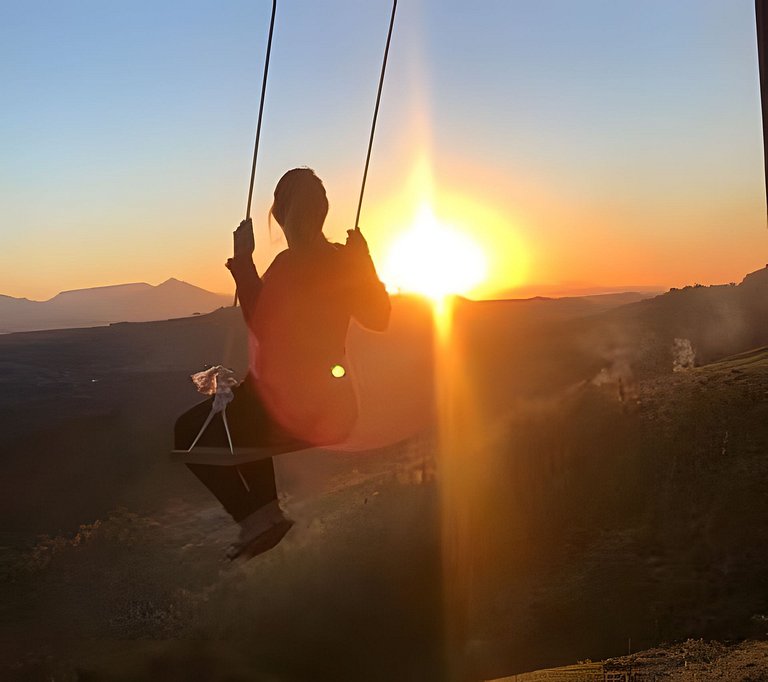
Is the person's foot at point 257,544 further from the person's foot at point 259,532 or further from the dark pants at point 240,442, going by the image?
the dark pants at point 240,442

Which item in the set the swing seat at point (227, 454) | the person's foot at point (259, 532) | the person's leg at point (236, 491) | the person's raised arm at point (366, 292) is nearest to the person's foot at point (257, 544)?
the person's foot at point (259, 532)

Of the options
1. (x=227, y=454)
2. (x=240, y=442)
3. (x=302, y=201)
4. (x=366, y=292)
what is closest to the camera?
(x=227, y=454)

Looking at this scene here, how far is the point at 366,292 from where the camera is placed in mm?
4449

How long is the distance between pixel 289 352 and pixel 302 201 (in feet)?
2.77

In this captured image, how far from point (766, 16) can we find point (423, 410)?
4129cm

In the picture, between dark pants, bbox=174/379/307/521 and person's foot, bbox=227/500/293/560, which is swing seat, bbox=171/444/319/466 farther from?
person's foot, bbox=227/500/293/560

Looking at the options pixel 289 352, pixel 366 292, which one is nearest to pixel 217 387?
pixel 289 352

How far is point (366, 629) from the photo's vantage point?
13.8m

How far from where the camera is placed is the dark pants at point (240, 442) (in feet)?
13.7

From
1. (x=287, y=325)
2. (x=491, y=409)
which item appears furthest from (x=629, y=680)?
(x=491, y=409)

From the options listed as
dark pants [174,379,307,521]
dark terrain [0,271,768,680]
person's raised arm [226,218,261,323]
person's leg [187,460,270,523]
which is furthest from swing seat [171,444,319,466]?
dark terrain [0,271,768,680]

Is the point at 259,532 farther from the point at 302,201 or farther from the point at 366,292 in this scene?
the point at 302,201

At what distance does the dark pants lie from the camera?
4168mm

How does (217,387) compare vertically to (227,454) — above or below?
above
